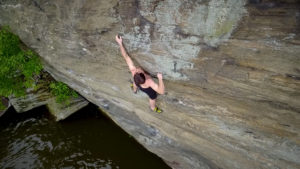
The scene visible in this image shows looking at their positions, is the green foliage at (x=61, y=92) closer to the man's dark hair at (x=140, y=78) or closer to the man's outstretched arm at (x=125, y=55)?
the man's outstretched arm at (x=125, y=55)

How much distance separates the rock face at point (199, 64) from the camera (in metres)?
2.73

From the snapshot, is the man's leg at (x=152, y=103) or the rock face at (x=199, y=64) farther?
the man's leg at (x=152, y=103)

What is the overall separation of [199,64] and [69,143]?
261 inches

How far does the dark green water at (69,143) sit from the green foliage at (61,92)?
36.4 inches

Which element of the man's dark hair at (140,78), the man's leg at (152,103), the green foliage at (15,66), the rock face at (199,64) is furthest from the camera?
the green foliage at (15,66)

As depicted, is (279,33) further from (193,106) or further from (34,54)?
(34,54)

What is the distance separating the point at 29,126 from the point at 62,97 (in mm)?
2052

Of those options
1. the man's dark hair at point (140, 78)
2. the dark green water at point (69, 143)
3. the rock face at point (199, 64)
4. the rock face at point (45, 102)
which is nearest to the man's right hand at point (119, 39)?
the rock face at point (199, 64)

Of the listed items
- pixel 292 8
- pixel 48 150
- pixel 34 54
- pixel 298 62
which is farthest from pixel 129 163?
pixel 292 8

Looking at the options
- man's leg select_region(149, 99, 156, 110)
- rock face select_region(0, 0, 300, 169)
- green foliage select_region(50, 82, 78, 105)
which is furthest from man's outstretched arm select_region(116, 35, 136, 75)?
green foliage select_region(50, 82, 78, 105)

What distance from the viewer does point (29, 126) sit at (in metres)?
8.14

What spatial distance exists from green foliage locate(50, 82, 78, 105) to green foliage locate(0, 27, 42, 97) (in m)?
0.84

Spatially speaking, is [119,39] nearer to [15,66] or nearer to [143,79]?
[143,79]

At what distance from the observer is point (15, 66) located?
6906 mm
